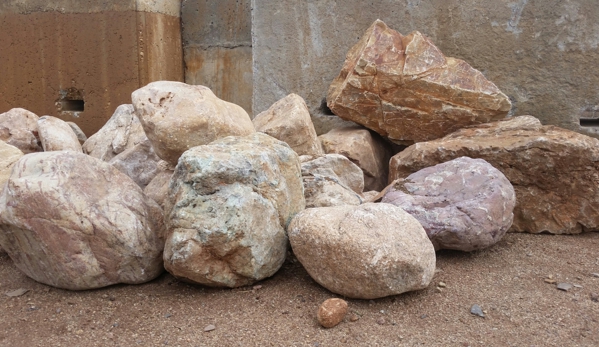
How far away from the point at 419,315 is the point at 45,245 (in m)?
1.57

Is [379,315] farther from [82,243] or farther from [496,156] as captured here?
[496,156]

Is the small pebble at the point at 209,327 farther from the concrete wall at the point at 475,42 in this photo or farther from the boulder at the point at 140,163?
the concrete wall at the point at 475,42

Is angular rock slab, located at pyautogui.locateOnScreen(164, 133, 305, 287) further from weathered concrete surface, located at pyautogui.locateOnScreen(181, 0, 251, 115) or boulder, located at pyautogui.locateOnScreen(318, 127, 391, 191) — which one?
weathered concrete surface, located at pyautogui.locateOnScreen(181, 0, 251, 115)

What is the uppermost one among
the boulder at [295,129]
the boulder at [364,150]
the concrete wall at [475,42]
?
the concrete wall at [475,42]

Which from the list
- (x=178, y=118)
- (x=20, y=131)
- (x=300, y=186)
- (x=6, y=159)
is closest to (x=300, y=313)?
(x=300, y=186)

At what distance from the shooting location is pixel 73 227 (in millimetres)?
2332

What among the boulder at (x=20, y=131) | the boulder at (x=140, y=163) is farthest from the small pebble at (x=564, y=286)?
the boulder at (x=20, y=131)

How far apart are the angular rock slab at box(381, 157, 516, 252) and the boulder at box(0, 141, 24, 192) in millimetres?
2024

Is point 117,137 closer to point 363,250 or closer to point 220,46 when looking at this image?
point 363,250

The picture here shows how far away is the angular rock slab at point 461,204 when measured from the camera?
269 cm

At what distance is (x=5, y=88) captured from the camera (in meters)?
5.82

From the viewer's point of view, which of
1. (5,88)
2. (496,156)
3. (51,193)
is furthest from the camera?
(5,88)

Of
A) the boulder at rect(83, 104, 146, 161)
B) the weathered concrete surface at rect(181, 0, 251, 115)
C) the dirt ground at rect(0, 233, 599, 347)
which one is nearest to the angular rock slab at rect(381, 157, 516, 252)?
the dirt ground at rect(0, 233, 599, 347)

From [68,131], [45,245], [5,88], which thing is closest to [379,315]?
[45,245]
